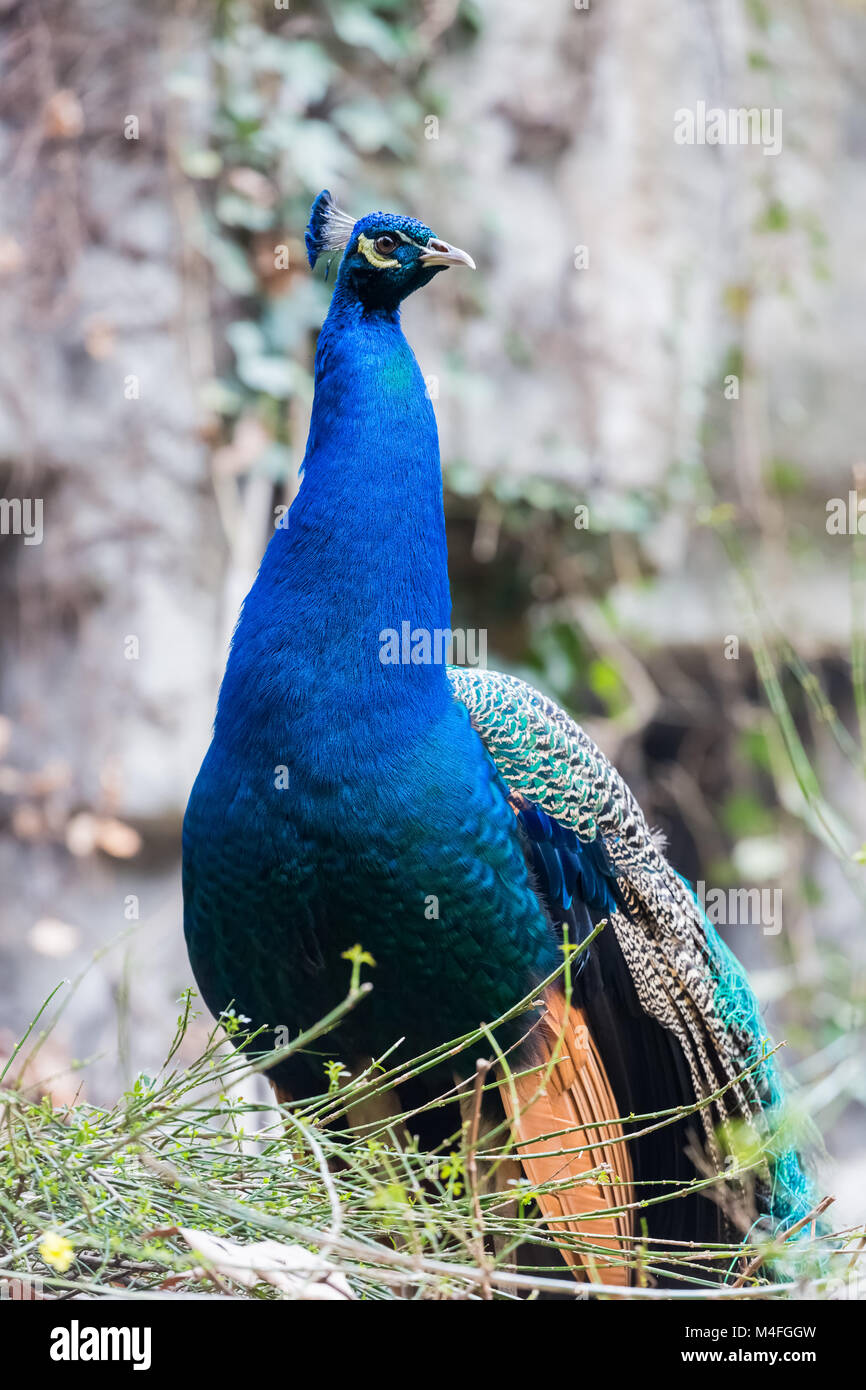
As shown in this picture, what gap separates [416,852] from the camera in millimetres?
2078

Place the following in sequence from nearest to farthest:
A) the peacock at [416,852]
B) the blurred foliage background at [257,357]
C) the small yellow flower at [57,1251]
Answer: the small yellow flower at [57,1251] → the peacock at [416,852] → the blurred foliage background at [257,357]

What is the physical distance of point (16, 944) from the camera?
4.11 metres

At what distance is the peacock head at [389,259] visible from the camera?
2316 mm

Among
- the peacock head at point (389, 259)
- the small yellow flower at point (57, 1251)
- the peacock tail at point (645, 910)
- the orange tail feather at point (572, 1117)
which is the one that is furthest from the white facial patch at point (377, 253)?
the small yellow flower at point (57, 1251)

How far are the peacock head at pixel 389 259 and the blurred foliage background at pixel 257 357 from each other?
5.21 ft

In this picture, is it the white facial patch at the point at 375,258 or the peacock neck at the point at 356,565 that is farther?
the white facial patch at the point at 375,258

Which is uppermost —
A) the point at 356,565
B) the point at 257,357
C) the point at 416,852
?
the point at 257,357

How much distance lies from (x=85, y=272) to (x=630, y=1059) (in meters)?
2.85

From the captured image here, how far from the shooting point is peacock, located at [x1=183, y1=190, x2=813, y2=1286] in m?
2.10

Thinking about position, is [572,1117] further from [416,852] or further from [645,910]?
[416,852]

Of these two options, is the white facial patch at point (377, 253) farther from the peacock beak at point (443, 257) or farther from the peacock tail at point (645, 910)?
the peacock tail at point (645, 910)

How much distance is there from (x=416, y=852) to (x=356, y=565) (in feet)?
1.49

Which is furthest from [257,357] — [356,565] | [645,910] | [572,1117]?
[572,1117]

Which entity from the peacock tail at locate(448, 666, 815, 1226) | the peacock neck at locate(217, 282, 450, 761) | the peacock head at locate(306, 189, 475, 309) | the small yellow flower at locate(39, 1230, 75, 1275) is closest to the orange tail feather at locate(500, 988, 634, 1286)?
the peacock tail at locate(448, 666, 815, 1226)
